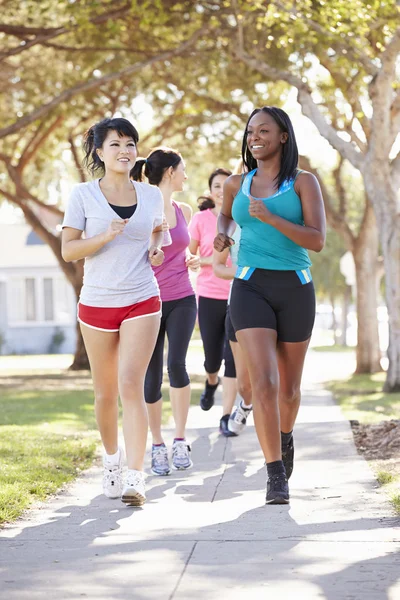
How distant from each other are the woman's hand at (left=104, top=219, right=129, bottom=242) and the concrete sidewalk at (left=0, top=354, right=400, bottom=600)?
1482 millimetres

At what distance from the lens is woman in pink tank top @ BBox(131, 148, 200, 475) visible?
813cm

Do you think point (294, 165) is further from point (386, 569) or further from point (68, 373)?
point (68, 373)

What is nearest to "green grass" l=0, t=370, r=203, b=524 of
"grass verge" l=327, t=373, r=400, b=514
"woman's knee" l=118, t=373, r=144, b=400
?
"woman's knee" l=118, t=373, r=144, b=400

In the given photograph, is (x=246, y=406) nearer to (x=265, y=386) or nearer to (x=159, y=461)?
(x=159, y=461)

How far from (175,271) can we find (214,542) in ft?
10.5

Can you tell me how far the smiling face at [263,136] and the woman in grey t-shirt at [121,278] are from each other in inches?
25.9

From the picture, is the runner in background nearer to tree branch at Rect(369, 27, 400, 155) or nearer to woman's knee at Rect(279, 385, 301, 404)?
woman's knee at Rect(279, 385, 301, 404)

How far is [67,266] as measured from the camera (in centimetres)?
2673

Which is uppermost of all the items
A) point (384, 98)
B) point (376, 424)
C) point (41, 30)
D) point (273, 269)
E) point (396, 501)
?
point (41, 30)

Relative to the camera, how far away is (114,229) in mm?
6102

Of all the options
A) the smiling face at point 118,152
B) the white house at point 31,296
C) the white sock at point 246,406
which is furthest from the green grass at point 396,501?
the white house at point 31,296

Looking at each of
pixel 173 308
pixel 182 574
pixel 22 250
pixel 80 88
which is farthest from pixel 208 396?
pixel 22 250

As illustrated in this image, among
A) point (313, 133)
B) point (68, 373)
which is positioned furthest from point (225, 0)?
point (68, 373)

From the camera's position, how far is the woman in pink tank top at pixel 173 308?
813cm
